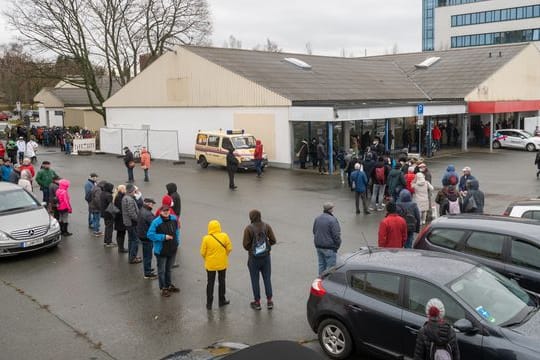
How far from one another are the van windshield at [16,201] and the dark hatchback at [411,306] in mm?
8375

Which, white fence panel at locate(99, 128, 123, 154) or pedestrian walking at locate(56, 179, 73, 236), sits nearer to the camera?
pedestrian walking at locate(56, 179, 73, 236)

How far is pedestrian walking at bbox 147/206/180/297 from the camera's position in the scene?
30.7 ft

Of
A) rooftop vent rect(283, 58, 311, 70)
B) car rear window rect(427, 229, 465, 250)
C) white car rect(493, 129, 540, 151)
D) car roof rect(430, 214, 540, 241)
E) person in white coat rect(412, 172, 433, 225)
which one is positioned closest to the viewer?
car roof rect(430, 214, 540, 241)

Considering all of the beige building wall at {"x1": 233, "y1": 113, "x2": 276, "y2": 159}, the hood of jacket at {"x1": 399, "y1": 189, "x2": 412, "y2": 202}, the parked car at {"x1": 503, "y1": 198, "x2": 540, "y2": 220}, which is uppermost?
the beige building wall at {"x1": 233, "y1": 113, "x2": 276, "y2": 159}

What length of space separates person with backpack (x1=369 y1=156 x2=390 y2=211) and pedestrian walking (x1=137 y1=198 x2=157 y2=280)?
845 centimetres

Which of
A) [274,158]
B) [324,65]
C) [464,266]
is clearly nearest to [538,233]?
[464,266]

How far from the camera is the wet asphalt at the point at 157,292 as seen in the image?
309 inches

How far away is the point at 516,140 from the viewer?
3403 centimetres

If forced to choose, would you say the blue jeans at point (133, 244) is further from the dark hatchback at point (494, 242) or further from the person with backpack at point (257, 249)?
the dark hatchback at point (494, 242)

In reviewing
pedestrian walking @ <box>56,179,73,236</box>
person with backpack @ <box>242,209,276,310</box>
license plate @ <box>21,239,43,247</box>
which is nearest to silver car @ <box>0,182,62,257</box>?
license plate @ <box>21,239,43,247</box>

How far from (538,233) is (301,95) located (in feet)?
66.0

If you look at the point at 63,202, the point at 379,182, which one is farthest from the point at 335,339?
the point at 379,182

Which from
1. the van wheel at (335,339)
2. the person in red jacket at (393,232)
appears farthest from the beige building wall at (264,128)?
the van wheel at (335,339)

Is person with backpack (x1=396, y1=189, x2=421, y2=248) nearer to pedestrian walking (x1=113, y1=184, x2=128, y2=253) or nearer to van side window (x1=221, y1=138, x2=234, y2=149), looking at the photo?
pedestrian walking (x1=113, y1=184, x2=128, y2=253)
